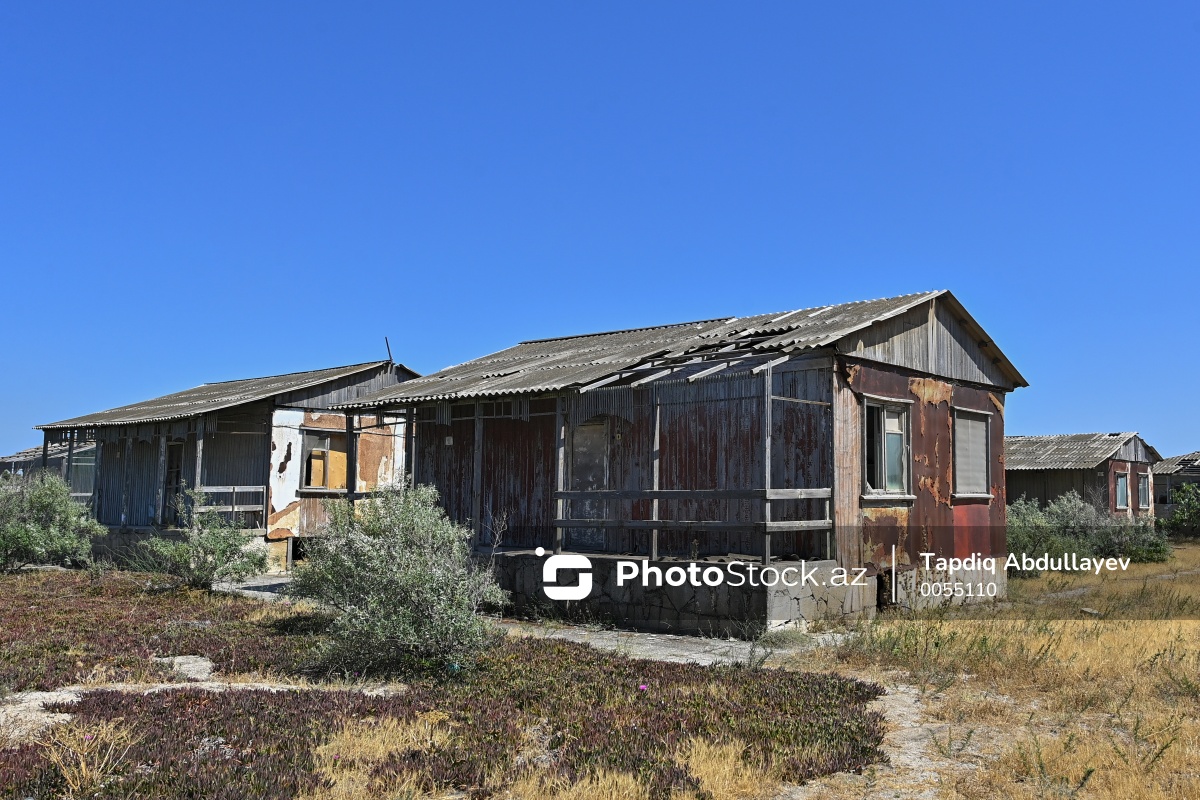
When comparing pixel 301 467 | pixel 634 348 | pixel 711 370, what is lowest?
pixel 301 467

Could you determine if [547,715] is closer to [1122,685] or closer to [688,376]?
[1122,685]

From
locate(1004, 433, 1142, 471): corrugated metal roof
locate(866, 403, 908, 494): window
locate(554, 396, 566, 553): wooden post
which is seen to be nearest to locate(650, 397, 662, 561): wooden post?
locate(554, 396, 566, 553): wooden post

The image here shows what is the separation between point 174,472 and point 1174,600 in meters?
20.5

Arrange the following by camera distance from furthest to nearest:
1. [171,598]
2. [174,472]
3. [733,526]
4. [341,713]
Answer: [174,472] < [171,598] < [733,526] < [341,713]

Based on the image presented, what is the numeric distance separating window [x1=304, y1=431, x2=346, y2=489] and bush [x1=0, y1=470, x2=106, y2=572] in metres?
4.72

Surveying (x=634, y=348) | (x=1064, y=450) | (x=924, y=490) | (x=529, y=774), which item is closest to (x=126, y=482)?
(x=634, y=348)

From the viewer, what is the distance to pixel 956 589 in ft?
49.5

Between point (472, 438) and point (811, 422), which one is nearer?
point (811, 422)

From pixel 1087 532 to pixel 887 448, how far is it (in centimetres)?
1481

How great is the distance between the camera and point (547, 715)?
716 cm

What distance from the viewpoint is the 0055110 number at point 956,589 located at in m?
14.5

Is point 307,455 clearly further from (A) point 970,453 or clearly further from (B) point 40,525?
(A) point 970,453

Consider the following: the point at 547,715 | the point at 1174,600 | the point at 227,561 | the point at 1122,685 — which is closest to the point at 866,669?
the point at 1122,685

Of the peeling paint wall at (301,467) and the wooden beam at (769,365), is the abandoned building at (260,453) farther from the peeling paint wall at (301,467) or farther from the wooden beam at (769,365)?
the wooden beam at (769,365)
